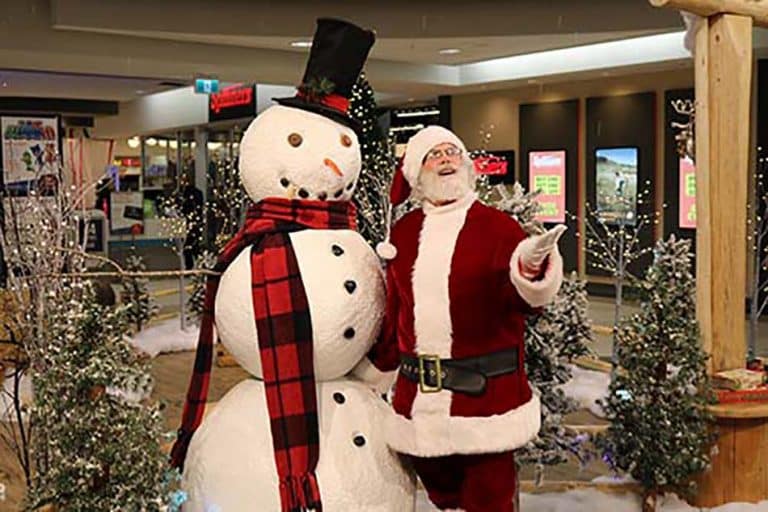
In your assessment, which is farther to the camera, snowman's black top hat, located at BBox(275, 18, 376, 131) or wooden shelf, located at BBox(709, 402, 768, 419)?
wooden shelf, located at BBox(709, 402, 768, 419)

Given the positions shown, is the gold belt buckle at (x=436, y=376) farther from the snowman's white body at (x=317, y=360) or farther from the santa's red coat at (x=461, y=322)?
the snowman's white body at (x=317, y=360)

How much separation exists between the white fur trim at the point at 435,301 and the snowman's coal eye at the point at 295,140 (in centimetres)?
41

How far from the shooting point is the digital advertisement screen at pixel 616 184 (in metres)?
10.2

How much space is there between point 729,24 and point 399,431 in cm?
220

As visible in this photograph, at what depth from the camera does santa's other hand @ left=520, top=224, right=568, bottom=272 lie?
6.99 ft

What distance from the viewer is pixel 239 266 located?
2.34 metres

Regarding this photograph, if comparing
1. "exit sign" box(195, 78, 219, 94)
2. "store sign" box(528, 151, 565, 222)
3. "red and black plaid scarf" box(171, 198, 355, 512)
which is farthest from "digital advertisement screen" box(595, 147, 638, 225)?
"red and black plaid scarf" box(171, 198, 355, 512)

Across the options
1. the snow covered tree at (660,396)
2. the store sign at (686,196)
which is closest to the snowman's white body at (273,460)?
the snow covered tree at (660,396)

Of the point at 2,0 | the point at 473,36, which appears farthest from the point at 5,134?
the point at 473,36

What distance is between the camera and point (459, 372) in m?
2.33

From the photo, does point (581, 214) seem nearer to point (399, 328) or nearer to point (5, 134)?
point (5, 134)

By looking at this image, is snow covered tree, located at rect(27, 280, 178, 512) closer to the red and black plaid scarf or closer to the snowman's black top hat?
the red and black plaid scarf

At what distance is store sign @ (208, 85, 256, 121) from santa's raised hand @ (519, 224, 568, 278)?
1153 cm

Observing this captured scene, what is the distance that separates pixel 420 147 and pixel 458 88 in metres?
8.57
